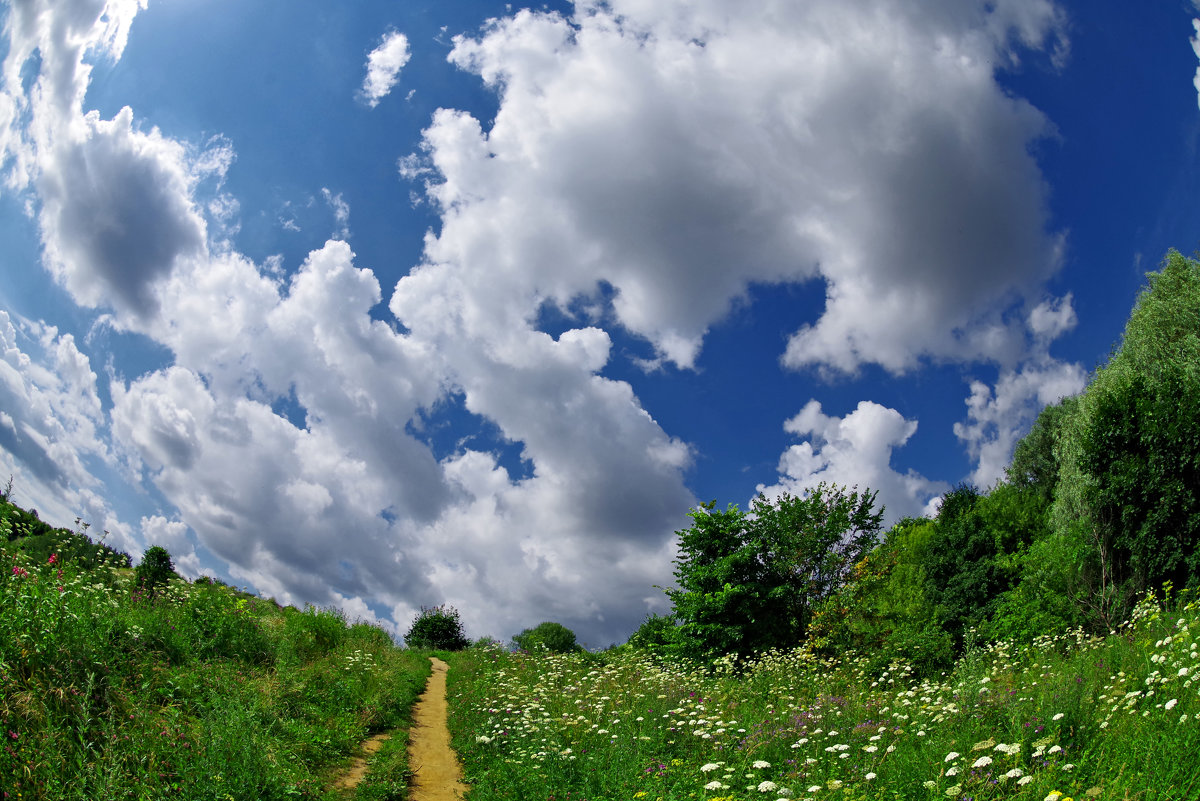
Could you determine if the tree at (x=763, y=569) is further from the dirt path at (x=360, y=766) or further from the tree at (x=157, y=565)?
the tree at (x=157, y=565)

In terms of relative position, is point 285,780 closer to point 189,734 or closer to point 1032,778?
point 189,734

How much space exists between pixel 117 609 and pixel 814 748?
9509 millimetres

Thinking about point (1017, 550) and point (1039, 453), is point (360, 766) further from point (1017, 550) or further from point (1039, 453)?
point (1039, 453)

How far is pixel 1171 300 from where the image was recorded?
20812 millimetres

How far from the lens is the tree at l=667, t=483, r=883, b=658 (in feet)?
66.2

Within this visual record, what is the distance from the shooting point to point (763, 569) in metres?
21.5

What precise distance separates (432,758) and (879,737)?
6485mm

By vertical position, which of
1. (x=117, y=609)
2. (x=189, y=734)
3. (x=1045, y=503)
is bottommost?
(x=189, y=734)

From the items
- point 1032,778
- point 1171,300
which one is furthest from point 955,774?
point 1171,300

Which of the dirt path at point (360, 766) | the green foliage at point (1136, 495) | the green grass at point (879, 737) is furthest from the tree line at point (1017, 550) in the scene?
the dirt path at point (360, 766)

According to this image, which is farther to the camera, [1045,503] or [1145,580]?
[1045,503]

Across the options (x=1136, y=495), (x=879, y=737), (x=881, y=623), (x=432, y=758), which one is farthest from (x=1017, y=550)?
(x=432, y=758)

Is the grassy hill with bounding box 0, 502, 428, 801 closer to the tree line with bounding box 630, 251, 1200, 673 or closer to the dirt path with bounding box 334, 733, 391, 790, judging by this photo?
the dirt path with bounding box 334, 733, 391, 790

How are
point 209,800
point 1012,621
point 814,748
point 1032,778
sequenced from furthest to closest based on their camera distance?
point 1012,621 < point 814,748 < point 209,800 < point 1032,778
